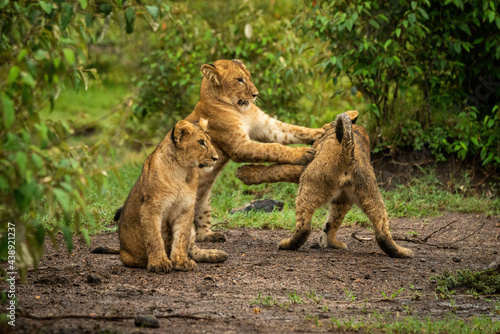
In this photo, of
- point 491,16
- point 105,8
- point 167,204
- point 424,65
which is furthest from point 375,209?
point 424,65

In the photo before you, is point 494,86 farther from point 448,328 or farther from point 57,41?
point 57,41

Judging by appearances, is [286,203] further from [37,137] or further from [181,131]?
[37,137]

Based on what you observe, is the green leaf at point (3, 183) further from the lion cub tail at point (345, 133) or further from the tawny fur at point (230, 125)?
the tawny fur at point (230, 125)

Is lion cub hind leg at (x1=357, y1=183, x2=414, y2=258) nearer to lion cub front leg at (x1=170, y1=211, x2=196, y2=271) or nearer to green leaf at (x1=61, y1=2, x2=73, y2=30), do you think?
lion cub front leg at (x1=170, y1=211, x2=196, y2=271)

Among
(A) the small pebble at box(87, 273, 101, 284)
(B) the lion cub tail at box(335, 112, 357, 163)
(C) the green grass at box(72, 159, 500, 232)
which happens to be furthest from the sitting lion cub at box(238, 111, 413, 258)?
(A) the small pebble at box(87, 273, 101, 284)

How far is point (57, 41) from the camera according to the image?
323cm

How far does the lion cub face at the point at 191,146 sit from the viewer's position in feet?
15.9

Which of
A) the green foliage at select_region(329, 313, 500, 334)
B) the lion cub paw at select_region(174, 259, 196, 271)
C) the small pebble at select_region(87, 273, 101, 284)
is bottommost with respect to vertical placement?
the green foliage at select_region(329, 313, 500, 334)

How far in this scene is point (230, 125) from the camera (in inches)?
233

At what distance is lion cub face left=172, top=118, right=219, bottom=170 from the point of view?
483cm

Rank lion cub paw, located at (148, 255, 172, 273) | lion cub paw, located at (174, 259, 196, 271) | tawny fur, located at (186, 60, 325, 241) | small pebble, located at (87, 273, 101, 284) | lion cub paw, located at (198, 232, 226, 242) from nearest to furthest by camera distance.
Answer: small pebble, located at (87, 273, 101, 284), lion cub paw, located at (148, 255, 172, 273), lion cub paw, located at (174, 259, 196, 271), tawny fur, located at (186, 60, 325, 241), lion cub paw, located at (198, 232, 226, 242)

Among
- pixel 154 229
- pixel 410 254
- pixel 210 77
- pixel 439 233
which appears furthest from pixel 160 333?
pixel 439 233

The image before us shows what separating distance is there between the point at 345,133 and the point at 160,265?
174 centimetres

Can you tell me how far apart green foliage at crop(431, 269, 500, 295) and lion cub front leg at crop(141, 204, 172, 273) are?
6.59 feet
